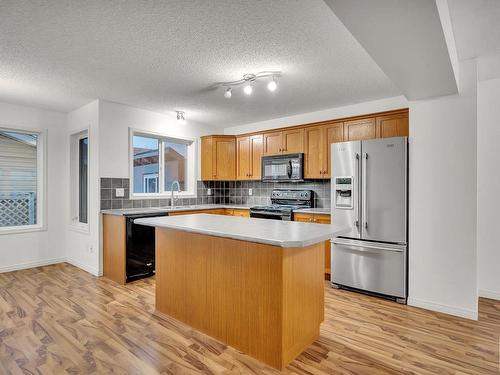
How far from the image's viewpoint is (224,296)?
2.29 m

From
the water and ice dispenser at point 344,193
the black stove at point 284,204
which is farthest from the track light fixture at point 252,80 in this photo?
the black stove at point 284,204

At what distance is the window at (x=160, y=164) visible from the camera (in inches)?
185

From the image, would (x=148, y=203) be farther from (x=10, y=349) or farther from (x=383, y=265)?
(x=383, y=265)

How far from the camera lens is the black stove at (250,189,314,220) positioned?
14.4 feet

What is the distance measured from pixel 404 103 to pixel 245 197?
10.4 feet

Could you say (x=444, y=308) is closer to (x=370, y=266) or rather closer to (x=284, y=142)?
(x=370, y=266)

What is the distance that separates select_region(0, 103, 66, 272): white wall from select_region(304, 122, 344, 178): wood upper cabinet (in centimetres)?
398

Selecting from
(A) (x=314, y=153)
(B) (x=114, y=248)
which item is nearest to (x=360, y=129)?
(A) (x=314, y=153)

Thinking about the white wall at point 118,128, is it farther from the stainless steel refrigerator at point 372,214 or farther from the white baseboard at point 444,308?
the white baseboard at point 444,308

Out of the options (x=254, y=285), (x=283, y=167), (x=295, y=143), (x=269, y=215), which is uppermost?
(x=295, y=143)

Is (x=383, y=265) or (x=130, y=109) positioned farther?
(x=130, y=109)

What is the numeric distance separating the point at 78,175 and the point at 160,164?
4.30 ft

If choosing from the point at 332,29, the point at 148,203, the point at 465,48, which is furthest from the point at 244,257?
the point at 148,203

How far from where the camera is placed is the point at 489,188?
11.0 ft
